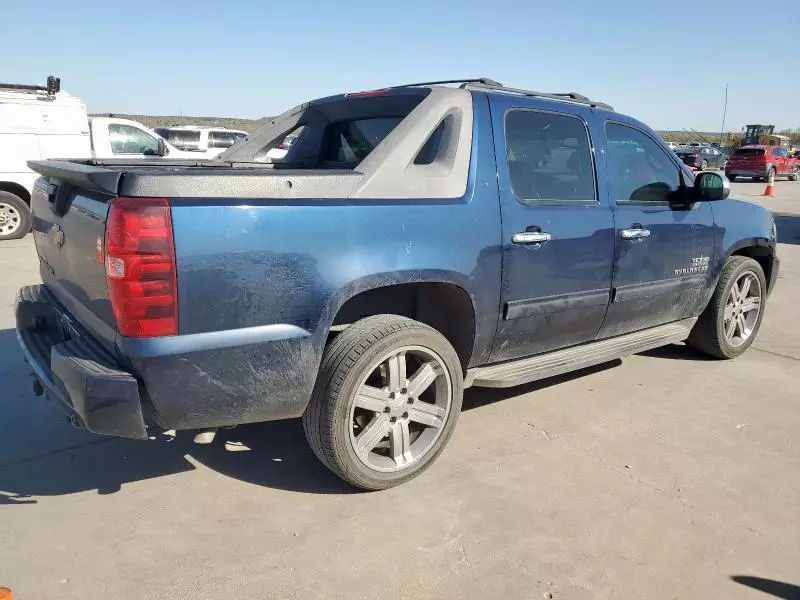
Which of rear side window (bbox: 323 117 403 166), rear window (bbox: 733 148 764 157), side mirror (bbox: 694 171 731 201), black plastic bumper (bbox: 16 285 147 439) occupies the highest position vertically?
rear window (bbox: 733 148 764 157)

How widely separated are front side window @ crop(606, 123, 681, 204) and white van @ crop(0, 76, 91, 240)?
891cm

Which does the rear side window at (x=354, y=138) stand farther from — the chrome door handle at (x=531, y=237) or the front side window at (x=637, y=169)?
the front side window at (x=637, y=169)

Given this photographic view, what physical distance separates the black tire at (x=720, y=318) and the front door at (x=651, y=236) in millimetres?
227

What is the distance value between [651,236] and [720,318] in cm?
125

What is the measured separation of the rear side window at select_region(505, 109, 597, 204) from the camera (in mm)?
3514

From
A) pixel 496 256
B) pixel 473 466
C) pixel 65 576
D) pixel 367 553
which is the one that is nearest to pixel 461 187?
pixel 496 256

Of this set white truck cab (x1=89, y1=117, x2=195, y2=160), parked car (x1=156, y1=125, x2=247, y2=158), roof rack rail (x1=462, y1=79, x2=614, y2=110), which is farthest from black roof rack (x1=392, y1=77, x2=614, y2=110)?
parked car (x1=156, y1=125, x2=247, y2=158)

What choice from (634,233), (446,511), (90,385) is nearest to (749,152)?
(634,233)

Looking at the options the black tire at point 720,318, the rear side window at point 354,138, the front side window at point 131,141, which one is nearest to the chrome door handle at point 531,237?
the rear side window at point 354,138

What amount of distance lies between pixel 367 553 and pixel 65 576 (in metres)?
1.13

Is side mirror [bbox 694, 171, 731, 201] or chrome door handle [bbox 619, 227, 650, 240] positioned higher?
side mirror [bbox 694, 171, 731, 201]

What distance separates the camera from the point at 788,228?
13758 millimetres

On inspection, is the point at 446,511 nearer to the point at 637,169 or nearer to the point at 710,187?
the point at 637,169

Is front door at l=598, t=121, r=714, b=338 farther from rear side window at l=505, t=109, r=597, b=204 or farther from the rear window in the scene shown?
the rear window
